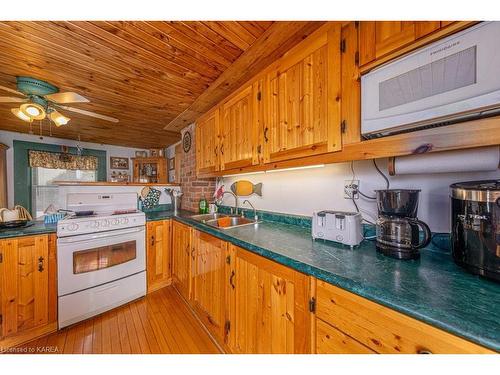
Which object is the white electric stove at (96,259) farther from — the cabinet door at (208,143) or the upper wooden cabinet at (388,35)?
the upper wooden cabinet at (388,35)

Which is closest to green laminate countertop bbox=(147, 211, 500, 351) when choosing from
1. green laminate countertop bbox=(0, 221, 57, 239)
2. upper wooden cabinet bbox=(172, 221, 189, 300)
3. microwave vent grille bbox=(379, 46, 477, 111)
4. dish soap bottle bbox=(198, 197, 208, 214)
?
microwave vent grille bbox=(379, 46, 477, 111)

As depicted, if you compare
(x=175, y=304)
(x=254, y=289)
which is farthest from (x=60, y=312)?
(x=254, y=289)

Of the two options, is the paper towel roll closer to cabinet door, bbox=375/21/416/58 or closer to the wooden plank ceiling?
cabinet door, bbox=375/21/416/58

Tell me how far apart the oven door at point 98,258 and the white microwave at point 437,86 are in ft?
7.47

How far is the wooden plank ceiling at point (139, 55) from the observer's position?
1.15 meters

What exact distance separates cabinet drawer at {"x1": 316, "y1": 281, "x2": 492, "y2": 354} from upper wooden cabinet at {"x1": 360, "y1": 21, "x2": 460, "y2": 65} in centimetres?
97

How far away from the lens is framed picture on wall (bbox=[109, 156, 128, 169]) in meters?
4.35

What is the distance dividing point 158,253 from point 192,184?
958 millimetres

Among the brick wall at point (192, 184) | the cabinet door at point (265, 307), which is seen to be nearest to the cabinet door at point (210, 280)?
the cabinet door at point (265, 307)

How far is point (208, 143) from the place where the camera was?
2096 mm

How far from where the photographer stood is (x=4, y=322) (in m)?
1.41

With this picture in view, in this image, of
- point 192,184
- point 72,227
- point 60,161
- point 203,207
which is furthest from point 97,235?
point 60,161

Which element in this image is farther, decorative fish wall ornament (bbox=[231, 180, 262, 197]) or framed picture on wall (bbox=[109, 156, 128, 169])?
framed picture on wall (bbox=[109, 156, 128, 169])

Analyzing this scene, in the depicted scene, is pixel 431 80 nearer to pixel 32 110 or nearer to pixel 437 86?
pixel 437 86
